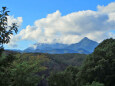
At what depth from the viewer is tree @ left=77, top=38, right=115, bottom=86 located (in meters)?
37.5

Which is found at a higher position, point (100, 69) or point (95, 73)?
point (100, 69)

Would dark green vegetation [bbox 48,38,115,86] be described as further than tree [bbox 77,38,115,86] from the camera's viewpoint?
No

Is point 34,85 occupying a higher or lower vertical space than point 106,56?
lower

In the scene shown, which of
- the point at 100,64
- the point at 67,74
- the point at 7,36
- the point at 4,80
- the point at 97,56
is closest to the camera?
the point at 7,36

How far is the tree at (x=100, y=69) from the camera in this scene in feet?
123

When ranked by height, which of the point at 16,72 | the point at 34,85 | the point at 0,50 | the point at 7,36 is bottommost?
the point at 34,85

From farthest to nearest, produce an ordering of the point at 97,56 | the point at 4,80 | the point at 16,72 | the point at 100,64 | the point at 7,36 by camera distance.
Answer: the point at 97,56 → the point at 100,64 → the point at 16,72 → the point at 4,80 → the point at 7,36

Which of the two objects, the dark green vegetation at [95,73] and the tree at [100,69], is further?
the tree at [100,69]

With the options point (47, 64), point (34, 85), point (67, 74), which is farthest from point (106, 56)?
point (47, 64)

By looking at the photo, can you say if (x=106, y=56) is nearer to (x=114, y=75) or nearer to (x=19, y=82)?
(x=114, y=75)

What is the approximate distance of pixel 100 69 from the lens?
121ft

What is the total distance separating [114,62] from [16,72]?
903 inches

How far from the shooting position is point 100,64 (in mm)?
37781

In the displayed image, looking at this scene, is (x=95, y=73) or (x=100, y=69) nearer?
(x=100, y=69)
